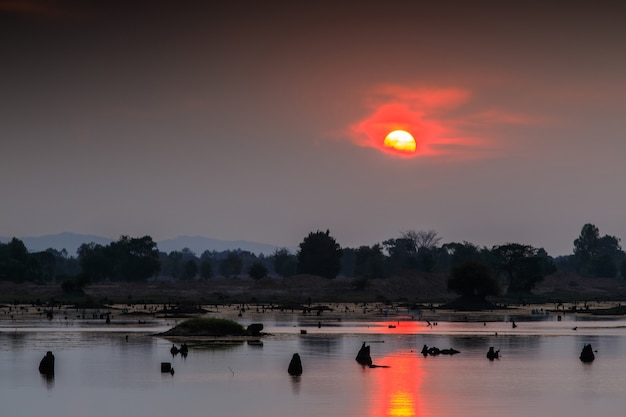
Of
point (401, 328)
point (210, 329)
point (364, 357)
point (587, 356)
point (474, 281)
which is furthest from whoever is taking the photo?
point (474, 281)

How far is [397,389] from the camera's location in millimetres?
59125

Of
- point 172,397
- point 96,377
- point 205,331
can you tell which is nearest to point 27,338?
point 205,331

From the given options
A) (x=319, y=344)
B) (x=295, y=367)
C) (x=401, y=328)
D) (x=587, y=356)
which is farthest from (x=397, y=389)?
Result: (x=401, y=328)

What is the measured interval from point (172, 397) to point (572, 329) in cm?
7117

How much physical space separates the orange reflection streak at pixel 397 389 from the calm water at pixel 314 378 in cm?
6

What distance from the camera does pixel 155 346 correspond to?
285 feet

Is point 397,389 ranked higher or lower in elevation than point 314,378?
lower

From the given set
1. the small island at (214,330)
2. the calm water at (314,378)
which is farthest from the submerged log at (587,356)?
the small island at (214,330)

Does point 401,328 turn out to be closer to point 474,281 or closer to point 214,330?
point 214,330

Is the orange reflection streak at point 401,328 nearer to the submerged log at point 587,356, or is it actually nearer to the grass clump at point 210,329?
the grass clump at point 210,329

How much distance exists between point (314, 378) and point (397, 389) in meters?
7.50

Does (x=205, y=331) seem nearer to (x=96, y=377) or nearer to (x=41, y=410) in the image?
(x=96, y=377)

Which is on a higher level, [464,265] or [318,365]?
[464,265]

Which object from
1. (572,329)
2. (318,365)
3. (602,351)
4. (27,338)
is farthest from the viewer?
(572,329)
